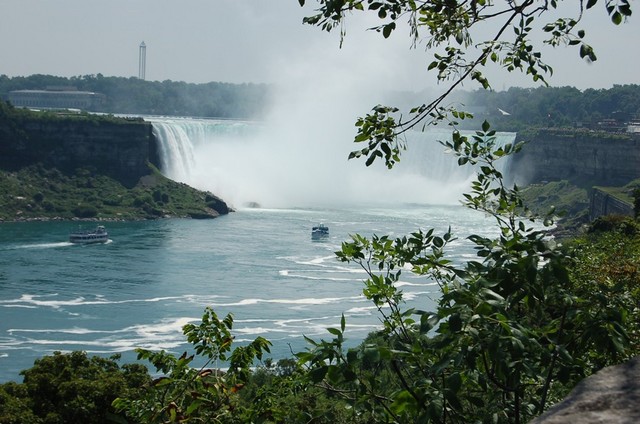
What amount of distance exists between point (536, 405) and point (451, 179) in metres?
67.9

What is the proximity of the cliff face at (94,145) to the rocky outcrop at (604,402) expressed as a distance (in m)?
59.8

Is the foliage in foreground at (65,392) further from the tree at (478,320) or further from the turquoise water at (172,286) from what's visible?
the turquoise water at (172,286)

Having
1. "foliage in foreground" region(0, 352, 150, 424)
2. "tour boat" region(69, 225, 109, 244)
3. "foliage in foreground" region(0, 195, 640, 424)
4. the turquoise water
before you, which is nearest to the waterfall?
the turquoise water

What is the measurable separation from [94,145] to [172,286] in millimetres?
32172

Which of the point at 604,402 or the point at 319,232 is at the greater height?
the point at 604,402

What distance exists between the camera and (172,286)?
3294cm

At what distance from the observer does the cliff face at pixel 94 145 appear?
61.7 metres

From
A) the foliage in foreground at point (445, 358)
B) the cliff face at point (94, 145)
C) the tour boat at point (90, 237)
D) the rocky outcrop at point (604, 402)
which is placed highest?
the rocky outcrop at point (604, 402)

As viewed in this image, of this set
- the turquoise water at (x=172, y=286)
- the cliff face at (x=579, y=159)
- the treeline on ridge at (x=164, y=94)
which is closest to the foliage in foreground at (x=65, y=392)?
the turquoise water at (x=172, y=286)

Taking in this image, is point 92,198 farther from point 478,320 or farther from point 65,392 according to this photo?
point 478,320

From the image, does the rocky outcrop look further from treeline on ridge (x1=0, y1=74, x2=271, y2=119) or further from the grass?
treeline on ridge (x1=0, y1=74, x2=271, y2=119)

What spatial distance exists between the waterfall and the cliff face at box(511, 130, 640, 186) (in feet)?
7.67

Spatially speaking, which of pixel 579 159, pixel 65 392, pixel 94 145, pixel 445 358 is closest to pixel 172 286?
pixel 65 392

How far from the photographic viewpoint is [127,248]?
42.3m
